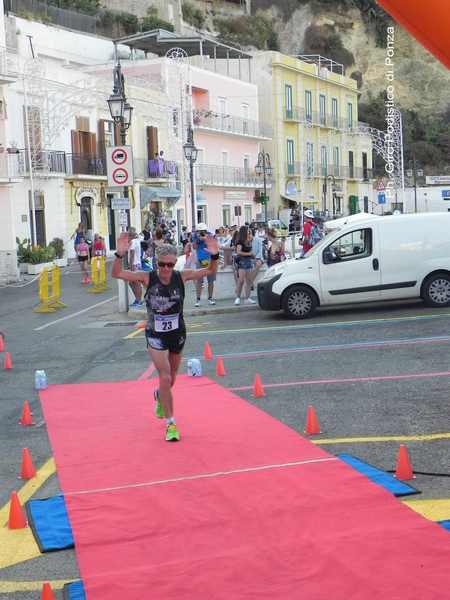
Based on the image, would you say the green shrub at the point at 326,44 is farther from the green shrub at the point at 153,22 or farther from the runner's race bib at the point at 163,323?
the runner's race bib at the point at 163,323

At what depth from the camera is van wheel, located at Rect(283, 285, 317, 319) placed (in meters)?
17.5

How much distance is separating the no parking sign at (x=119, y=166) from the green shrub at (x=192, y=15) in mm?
56161

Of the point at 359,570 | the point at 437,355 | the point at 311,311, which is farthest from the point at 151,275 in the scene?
the point at 311,311

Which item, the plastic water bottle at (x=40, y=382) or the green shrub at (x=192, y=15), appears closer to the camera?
the plastic water bottle at (x=40, y=382)

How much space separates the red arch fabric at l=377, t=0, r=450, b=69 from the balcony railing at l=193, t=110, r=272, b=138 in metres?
50.4

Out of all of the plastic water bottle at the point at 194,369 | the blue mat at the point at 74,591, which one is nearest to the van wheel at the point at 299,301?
the plastic water bottle at the point at 194,369

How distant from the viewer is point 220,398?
1036 centimetres

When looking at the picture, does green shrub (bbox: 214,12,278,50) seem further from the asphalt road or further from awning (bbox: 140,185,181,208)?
the asphalt road

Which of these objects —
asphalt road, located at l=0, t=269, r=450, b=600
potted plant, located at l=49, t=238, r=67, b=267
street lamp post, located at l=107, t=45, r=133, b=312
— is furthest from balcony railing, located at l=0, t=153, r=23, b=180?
street lamp post, located at l=107, t=45, r=133, b=312

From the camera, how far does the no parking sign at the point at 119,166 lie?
1958 cm

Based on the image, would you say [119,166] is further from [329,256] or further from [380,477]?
[380,477]

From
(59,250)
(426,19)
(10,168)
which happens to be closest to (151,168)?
(59,250)

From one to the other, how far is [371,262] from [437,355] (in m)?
5.39

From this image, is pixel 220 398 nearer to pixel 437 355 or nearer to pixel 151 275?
pixel 151 275
